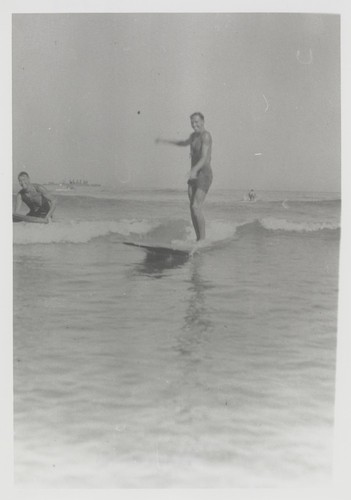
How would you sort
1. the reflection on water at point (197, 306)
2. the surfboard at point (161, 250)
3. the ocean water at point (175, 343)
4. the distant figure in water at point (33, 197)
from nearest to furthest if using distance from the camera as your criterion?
the ocean water at point (175, 343)
the reflection on water at point (197, 306)
the distant figure in water at point (33, 197)
the surfboard at point (161, 250)

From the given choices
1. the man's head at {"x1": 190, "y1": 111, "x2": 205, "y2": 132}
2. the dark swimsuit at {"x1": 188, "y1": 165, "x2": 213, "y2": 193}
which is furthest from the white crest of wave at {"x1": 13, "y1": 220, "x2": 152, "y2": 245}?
the man's head at {"x1": 190, "y1": 111, "x2": 205, "y2": 132}

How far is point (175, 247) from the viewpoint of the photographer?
2.91 meters

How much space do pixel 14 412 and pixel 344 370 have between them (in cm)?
162

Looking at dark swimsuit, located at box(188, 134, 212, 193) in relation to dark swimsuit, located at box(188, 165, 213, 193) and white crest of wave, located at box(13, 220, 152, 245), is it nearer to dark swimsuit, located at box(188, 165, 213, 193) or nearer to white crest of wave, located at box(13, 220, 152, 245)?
dark swimsuit, located at box(188, 165, 213, 193)

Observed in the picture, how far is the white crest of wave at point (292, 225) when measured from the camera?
9.18ft

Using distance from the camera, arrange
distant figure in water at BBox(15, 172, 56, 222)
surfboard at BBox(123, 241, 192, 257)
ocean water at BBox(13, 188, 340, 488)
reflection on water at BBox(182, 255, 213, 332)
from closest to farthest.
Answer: ocean water at BBox(13, 188, 340, 488)
reflection on water at BBox(182, 255, 213, 332)
distant figure in water at BBox(15, 172, 56, 222)
surfboard at BBox(123, 241, 192, 257)

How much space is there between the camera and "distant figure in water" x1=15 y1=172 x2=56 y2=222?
9.17ft

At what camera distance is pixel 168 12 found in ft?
8.79

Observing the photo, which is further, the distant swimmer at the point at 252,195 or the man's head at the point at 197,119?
the distant swimmer at the point at 252,195

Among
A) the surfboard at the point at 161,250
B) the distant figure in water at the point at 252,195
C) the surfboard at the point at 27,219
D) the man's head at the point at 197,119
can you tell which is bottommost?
the surfboard at the point at 161,250

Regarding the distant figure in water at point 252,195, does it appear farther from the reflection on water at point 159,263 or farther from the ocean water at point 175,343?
the reflection on water at point 159,263

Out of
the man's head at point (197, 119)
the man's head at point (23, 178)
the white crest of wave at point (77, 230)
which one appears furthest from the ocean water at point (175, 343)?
the man's head at point (197, 119)

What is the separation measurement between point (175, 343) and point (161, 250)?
1.76 feet

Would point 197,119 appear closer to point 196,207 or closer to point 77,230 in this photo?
point 196,207
